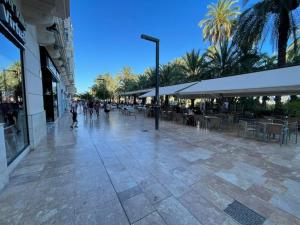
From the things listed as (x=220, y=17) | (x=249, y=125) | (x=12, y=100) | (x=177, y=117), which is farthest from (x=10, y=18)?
(x=220, y=17)

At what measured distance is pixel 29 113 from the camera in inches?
211

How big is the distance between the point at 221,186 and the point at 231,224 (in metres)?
0.99

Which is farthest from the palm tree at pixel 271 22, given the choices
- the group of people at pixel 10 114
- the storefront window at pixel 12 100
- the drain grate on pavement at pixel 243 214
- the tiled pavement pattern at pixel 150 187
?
the group of people at pixel 10 114

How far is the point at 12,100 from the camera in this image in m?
4.55

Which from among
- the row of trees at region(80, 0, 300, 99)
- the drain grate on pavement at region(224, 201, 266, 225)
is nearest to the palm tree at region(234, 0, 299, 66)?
the row of trees at region(80, 0, 300, 99)

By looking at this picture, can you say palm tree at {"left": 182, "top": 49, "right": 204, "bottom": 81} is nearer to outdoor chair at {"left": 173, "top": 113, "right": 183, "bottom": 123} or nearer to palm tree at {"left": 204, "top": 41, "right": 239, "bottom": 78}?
palm tree at {"left": 204, "top": 41, "right": 239, "bottom": 78}

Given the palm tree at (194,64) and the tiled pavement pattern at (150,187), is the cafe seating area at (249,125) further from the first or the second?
the palm tree at (194,64)

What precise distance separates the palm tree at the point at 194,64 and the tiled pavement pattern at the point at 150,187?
1485 cm

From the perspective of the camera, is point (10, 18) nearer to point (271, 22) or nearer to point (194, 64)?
point (271, 22)

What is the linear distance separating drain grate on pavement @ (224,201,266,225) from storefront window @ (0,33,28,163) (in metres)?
4.84

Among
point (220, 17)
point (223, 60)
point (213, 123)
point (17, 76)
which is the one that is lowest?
point (213, 123)

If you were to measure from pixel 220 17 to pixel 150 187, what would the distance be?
28485mm

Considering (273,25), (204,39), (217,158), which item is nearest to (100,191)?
(217,158)

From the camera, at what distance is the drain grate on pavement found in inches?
88.1
